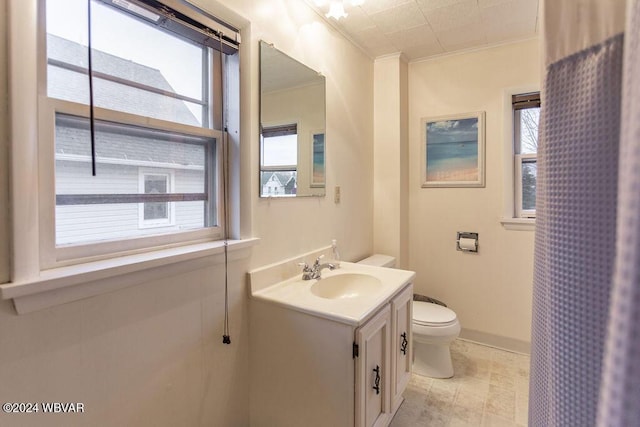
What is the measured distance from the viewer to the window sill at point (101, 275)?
79cm

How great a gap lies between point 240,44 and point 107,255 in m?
1.04

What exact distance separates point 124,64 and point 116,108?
0.55ft

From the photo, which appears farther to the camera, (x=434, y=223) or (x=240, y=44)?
(x=434, y=223)

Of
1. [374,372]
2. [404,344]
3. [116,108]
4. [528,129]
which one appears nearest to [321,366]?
[374,372]

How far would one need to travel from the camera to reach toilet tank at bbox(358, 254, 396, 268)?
7.72 feet

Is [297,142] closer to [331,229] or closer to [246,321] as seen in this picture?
[331,229]

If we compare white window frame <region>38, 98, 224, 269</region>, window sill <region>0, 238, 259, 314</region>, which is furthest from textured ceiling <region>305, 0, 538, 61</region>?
window sill <region>0, 238, 259, 314</region>

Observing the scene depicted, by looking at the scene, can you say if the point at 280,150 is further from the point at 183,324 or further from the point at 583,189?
the point at 583,189

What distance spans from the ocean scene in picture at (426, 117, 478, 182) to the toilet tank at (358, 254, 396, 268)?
2.57ft

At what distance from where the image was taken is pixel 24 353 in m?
0.81

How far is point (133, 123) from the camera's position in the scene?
1.10 metres

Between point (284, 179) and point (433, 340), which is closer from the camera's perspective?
point (284, 179)

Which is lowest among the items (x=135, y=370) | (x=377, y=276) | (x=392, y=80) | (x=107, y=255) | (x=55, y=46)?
(x=135, y=370)

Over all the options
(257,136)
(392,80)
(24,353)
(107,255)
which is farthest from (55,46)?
(392,80)
